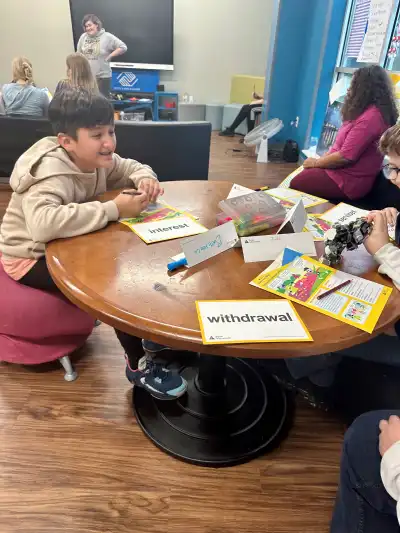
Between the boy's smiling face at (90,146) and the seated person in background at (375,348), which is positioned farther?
the boy's smiling face at (90,146)

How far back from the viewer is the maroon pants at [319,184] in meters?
2.44

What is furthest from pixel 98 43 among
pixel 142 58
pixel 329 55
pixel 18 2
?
pixel 329 55

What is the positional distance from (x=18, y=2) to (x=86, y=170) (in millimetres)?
6116

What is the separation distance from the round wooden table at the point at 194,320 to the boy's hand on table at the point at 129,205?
0.17 ft

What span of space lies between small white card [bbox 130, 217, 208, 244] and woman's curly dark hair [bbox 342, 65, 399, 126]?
1714mm

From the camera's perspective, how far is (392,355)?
1175 mm

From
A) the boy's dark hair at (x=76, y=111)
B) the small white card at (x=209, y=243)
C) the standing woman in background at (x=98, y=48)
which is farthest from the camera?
the standing woman in background at (x=98, y=48)

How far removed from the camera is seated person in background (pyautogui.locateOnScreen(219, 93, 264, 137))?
555cm

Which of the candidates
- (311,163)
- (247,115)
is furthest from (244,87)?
(311,163)

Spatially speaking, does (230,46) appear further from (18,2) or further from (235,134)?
(18,2)

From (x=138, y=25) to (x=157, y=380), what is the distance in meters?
6.15

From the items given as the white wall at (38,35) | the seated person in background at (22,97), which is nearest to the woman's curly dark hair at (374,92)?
the seated person in background at (22,97)

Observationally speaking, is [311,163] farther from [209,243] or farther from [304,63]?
[304,63]

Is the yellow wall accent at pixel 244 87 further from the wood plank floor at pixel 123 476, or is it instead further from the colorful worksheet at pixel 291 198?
the wood plank floor at pixel 123 476
